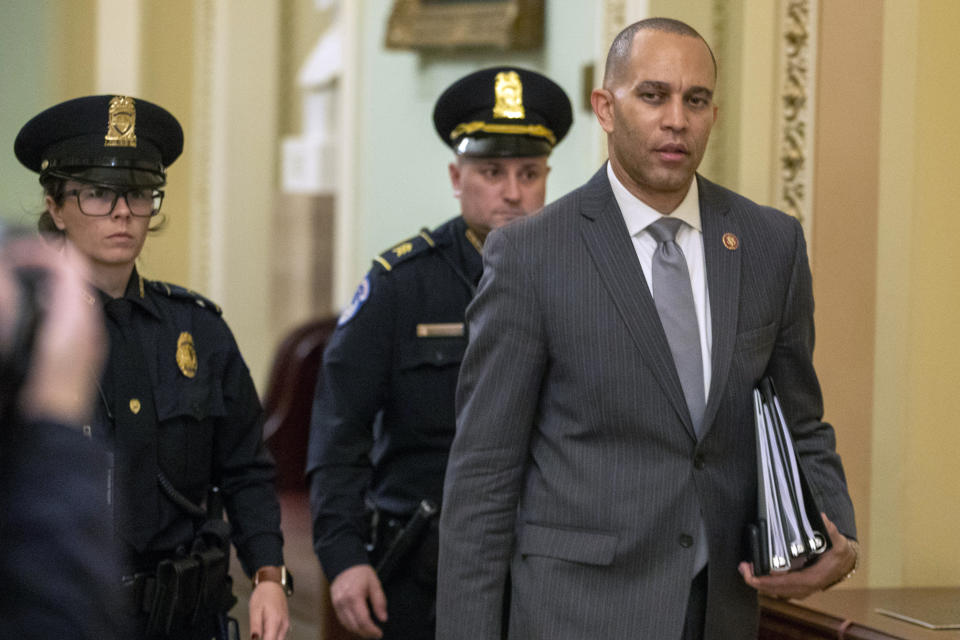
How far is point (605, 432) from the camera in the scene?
6.47 ft

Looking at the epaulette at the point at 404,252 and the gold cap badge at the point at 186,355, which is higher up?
the epaulette at the point at 404,252

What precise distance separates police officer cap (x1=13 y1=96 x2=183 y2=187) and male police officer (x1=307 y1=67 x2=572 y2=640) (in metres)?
0.62

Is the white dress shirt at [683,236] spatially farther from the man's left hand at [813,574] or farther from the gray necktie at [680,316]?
the man's left hand at [813,574]

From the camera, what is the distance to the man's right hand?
2770mm

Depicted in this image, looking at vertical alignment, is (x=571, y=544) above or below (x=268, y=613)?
above

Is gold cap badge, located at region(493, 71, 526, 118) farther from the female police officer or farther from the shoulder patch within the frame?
the female police officer

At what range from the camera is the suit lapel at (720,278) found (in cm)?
197

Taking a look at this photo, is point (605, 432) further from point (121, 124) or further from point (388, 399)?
point (121, 124)

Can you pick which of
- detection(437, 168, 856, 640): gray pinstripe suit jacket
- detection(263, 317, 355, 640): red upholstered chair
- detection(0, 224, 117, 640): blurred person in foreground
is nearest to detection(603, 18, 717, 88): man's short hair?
detection(437, 168, 856, 640): gray pinstripe suit jacket

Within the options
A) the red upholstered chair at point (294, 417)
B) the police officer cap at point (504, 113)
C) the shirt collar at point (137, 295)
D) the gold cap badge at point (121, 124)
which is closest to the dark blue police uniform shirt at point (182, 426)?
the shirt collar at point (137, 295)

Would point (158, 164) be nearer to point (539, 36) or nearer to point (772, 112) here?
point (772, 112)

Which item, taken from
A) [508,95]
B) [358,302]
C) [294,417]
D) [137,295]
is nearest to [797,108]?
[508,95]

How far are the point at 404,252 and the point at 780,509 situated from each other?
1.29 m

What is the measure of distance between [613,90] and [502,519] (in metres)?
0.71
